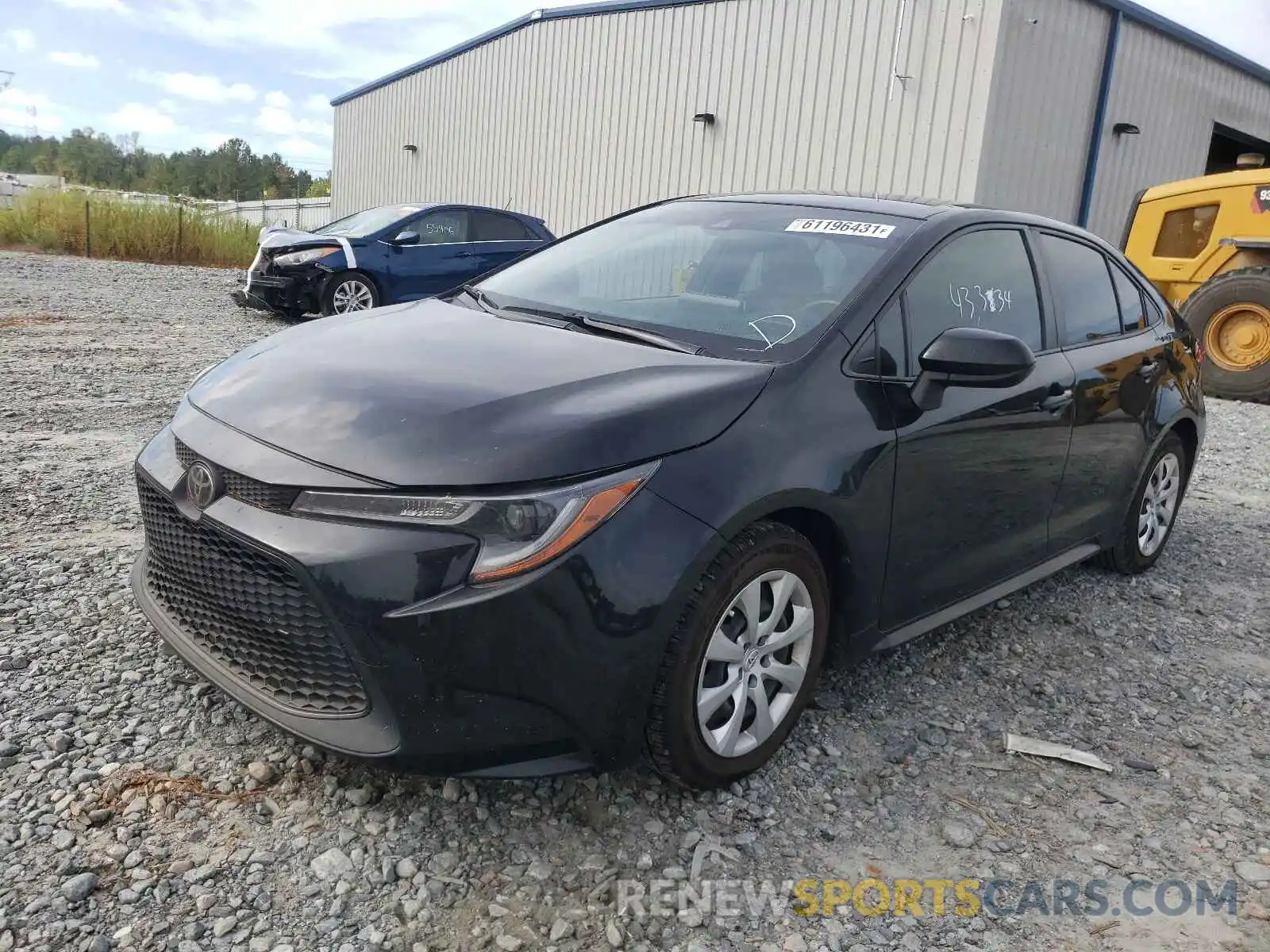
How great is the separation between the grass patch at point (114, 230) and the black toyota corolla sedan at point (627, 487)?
57.7ft

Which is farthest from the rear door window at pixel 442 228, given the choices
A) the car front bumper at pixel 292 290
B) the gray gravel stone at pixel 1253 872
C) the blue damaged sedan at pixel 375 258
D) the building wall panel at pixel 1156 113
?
the gray gravel stone at pixel 1253 872

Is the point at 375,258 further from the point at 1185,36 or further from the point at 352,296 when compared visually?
the point at 1185,36

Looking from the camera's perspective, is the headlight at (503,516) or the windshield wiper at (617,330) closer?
the headlight at (503,516)

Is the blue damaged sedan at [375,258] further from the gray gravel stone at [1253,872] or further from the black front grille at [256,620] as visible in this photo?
the gray gravel stone at [1253,872]

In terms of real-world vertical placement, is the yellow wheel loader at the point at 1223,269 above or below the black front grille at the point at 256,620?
above

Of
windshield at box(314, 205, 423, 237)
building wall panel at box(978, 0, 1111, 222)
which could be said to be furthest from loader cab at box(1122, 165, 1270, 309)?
windshield at box(314, 205, 423, 237)

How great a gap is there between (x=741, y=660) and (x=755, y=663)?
7 centimetres

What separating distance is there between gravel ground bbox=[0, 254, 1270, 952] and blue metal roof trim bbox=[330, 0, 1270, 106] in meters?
11.7

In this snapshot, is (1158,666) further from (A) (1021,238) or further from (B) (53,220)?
(B) (53,220)

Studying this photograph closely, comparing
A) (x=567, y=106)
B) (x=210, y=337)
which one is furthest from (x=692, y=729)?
(x=567, y=106)

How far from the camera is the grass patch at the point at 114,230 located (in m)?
18.4

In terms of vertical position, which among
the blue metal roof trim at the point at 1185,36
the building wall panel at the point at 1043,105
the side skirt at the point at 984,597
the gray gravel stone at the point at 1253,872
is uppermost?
the blue metal roof trim at the point at 1185,36

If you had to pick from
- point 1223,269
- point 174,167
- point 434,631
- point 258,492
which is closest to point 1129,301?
point 434,631

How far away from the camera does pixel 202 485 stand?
237 cm
